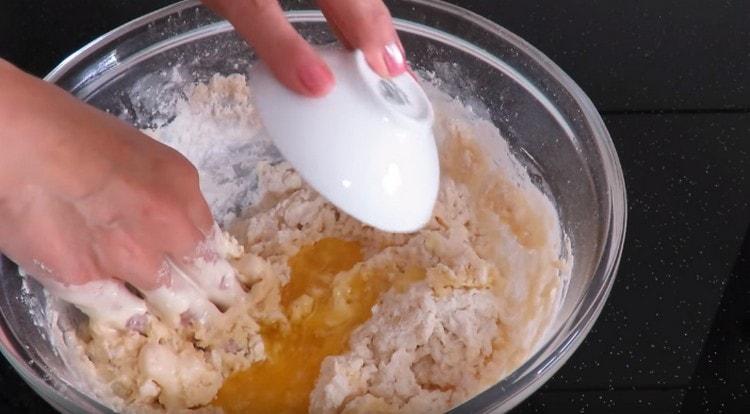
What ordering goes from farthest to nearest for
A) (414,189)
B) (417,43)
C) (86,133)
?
(417,43) → (414,189) → (86,133)

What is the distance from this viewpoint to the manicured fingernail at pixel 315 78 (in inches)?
30.2

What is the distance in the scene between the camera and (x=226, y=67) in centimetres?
112

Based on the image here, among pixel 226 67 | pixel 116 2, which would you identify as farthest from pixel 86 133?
pixel 116 2

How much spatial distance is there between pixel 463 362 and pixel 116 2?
0.73 meters

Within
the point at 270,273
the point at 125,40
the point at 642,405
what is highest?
the point at 125,40

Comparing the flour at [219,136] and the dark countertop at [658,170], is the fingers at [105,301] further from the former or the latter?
the flour at [219,136]

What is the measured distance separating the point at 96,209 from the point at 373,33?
1.05 feet

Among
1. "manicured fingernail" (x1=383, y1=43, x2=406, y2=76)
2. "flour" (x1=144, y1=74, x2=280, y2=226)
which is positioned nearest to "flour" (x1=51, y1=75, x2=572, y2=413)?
"flour" (x1=144, y1=74, x2=280, y2=226)

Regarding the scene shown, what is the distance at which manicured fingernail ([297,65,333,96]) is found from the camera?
768 mm

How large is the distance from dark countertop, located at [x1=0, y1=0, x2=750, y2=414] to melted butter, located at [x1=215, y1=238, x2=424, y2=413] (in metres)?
0.22

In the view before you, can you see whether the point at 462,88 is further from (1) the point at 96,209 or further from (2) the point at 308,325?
(1) the point at 96,209

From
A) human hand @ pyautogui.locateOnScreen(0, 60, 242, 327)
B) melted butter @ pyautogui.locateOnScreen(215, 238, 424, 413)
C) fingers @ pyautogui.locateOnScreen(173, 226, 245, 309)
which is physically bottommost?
melted butter @ pyautogui.locateOnScreen(215, 238, 424, 413)

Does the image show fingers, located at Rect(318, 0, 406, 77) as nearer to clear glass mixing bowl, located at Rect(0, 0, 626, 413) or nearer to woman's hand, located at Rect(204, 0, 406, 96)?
woman's hand, located at Rect(204, 0, 406, 96)

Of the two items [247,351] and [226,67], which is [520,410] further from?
[226,67]
